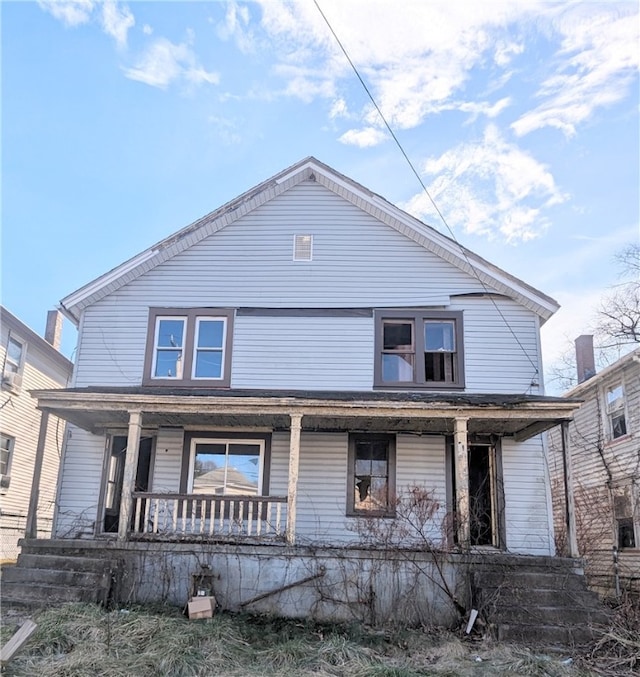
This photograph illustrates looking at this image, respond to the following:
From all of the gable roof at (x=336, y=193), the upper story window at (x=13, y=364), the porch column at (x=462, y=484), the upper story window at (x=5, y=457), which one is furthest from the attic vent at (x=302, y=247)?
the upper story window at (x=5, y=457)

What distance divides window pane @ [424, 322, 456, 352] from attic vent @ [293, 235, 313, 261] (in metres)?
2.97

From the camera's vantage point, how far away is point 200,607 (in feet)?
Answer: 31.7

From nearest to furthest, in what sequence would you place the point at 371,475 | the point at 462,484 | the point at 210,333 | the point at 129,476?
the point at 462,484
the point at 129,476
the point at 371,475
the point at 210,333

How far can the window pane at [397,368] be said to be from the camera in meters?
13.6

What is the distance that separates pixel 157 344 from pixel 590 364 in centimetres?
1305

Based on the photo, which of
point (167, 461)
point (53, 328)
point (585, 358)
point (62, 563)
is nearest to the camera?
point (62, 563)

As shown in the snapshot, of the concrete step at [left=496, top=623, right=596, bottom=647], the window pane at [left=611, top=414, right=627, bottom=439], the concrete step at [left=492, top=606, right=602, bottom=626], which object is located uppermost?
the window pane at [left=611, top=414, right=627, bottom=439]

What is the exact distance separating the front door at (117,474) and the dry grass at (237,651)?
4.57 meters

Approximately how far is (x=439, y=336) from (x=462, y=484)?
12.3 feet

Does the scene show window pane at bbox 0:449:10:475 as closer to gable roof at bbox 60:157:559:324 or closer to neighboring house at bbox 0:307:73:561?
neighboring house at bbox 0:307:73:561

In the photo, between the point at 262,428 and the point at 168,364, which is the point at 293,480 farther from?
the point at 168,364

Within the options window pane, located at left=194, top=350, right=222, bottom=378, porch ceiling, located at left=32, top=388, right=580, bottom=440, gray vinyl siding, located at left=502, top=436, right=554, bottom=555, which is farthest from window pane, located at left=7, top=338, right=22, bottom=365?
gray vinyl siding, located at left=502, top=436, right=554, bottom=555

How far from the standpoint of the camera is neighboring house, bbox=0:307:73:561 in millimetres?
18844

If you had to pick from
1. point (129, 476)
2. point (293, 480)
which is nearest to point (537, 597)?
point (293, 480)
